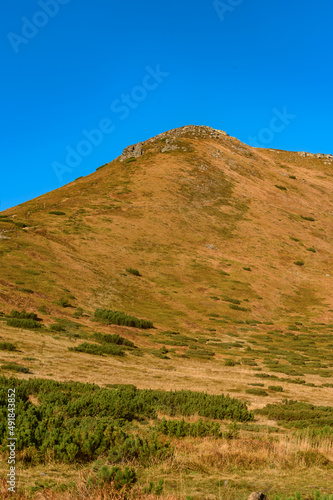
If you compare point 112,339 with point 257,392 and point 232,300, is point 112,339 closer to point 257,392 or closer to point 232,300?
point 257,392

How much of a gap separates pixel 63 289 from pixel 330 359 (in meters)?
24.6

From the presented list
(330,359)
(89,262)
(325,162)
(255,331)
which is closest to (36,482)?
(330,359)

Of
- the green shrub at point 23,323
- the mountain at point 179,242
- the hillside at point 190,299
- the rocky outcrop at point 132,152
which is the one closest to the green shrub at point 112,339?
the hillside at point 190,299

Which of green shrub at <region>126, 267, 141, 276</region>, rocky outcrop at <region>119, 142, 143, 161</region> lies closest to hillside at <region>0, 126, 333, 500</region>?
green shrub at <region>126, 267, 141, 276</region>

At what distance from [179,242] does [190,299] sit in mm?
19144

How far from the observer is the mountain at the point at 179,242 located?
1547 inches

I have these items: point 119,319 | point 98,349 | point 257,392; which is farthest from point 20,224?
point 257,392

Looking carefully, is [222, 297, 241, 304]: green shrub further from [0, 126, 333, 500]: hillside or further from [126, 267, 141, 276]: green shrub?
[126, 267, 141, 276]: green shrub

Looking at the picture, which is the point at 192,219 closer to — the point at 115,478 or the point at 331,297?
the point at 331,297

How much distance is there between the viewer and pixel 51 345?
22125 millimetres

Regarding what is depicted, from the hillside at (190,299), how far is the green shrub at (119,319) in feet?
0.35

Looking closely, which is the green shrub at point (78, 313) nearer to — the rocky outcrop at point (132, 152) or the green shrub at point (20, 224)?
the green shrub at point (20, 224)

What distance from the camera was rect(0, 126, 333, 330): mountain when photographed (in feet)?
129

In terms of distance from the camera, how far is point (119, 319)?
3241 cm
